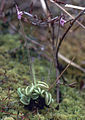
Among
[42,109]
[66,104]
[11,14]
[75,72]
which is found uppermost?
[11,14]

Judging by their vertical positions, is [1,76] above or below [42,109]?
above

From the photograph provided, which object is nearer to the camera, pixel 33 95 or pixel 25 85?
pixel 33 95

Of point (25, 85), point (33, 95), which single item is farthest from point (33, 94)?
point (25, 85)

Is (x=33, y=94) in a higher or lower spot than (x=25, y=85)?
higher

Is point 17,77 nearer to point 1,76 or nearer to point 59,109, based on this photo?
point 1,76

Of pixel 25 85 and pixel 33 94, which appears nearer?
pixel 33 94

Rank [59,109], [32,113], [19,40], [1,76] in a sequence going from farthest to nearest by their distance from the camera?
[19,40] < [1,76] < [59,109] < [32,113]

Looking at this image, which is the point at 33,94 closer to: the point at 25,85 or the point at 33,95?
the point at 33,95

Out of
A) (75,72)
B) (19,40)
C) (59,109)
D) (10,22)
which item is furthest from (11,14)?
(59,109)

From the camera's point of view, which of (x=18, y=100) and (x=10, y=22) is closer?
(x=18, y=100)

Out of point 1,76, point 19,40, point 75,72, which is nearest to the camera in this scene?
point 1,76
